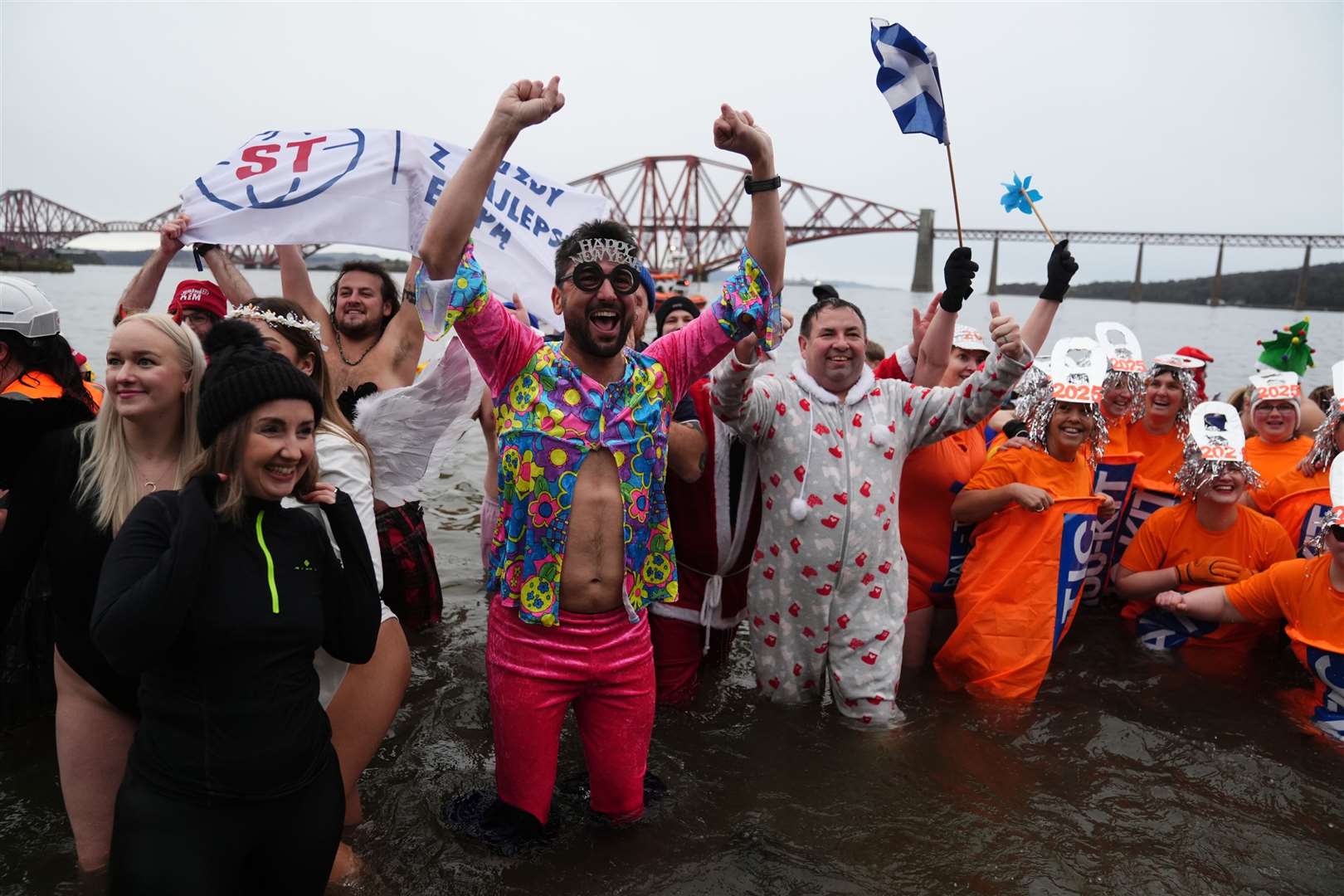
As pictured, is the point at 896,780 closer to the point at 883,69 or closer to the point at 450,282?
the point at 450,282

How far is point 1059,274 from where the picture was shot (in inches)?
162

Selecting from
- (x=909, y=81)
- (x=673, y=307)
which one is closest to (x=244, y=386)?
→ (x=909, y=81)

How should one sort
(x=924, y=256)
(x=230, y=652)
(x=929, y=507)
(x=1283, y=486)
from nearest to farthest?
(x=230, y=652) → (x=929, y=507) → (x=1283, y=486) → (x=924, y=256)

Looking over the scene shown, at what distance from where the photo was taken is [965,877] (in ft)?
11.5

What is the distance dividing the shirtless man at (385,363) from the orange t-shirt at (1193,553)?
13.9 feet

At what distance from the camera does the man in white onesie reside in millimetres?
3963

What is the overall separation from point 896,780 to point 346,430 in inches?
115

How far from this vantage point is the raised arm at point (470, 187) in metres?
2.72

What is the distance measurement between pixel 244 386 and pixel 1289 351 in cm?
743

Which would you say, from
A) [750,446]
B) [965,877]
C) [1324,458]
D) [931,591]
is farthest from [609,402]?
[1324,458]

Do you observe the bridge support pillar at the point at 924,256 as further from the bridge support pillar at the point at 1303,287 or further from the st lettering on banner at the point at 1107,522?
the st lettering on banner at the point at 1107,522

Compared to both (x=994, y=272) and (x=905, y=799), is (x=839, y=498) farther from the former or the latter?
(x=994, y=272)

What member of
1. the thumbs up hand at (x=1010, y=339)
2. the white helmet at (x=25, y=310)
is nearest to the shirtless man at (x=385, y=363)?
the white helmet at (x=25, y=310)

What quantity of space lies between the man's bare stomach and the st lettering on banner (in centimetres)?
341
